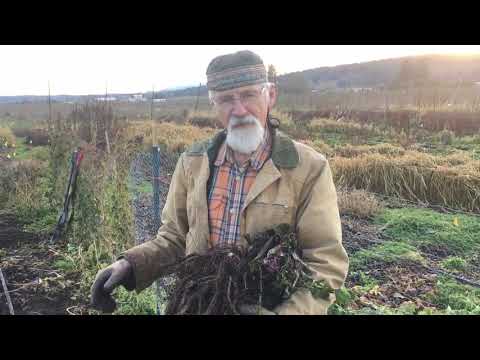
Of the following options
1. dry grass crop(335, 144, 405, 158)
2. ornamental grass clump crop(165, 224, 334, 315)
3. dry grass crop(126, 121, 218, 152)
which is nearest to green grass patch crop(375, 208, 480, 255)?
dry grass crop(335, 144, 405, 158)

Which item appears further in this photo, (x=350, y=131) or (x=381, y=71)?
(x=350, y=131)

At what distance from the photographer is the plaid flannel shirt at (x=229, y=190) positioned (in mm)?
1811

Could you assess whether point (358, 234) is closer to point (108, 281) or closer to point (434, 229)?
point (434, 229)

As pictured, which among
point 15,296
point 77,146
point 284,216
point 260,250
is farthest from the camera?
point 77,146

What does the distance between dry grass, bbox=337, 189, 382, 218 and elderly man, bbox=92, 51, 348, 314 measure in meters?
1.79

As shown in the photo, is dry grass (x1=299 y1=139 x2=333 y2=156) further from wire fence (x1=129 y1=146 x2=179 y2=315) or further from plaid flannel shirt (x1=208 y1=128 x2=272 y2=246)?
plaid flannel shirt (x1=208 y1=128 x2=272 y2=246)

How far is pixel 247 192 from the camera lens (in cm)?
181

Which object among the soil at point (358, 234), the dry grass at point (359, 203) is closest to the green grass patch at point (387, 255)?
the soil at point (358, 234)

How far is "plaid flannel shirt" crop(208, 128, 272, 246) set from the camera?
1.81m

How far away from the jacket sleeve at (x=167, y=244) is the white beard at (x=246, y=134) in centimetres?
26
